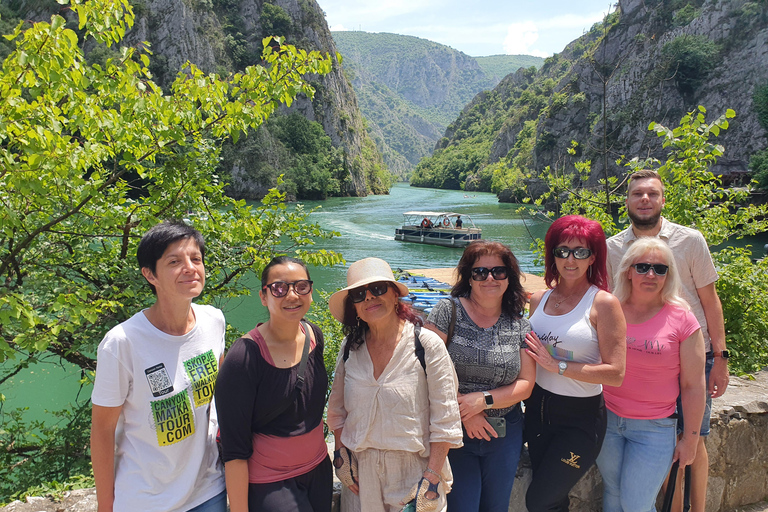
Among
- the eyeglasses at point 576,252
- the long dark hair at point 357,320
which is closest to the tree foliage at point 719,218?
the eyeglasses at point 576,252

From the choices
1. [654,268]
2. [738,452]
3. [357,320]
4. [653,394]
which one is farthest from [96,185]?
[738,452]

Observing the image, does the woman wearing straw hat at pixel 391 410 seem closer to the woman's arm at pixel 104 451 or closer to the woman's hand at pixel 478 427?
the woman's hand at pixel 478 427

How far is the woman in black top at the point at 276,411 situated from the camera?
5.34 ft

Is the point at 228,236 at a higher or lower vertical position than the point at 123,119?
lower

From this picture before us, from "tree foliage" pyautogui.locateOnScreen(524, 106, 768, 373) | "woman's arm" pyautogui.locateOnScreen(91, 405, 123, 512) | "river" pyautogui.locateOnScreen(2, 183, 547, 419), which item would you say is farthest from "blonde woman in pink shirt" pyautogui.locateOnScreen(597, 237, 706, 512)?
"river" pyautogui.locateOnScreen(2, 183, 547, 419)

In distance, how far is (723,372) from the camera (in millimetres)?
2533

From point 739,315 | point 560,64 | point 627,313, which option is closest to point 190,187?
point 627,313

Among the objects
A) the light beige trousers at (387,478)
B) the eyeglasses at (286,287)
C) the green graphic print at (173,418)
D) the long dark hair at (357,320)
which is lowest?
the light beige trousers at (387,478)

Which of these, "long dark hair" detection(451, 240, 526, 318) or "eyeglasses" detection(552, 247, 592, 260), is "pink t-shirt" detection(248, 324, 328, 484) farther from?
"eyeglasses" detection(552, 247, 592, 260)

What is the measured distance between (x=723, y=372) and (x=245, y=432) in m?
2.45

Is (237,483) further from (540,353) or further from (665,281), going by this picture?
(665,281)

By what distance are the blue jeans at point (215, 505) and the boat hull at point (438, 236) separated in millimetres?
28538

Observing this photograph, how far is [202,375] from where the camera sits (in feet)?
5.74

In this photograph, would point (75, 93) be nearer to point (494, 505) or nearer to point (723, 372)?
point (494, 505)
